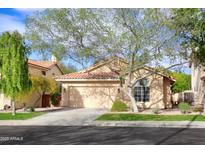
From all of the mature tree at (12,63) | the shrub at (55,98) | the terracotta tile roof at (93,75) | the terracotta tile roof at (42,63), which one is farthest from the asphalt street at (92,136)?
the shrub at (55,98)

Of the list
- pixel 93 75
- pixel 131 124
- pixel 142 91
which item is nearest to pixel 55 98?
pixel 93 75

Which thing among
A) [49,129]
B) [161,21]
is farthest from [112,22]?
[49,129]

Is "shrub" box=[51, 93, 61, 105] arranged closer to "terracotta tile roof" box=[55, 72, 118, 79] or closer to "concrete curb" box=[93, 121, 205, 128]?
"terracotta tile roof" box=[55, 72, 118, 79]

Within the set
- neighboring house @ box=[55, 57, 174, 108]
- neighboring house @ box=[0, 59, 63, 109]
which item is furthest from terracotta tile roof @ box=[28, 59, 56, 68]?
neighboring house @ box=[55, 57, 174, 108]

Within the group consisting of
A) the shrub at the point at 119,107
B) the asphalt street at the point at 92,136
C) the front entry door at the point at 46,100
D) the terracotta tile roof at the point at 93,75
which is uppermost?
the terracotta tile roof at the point at 93,75

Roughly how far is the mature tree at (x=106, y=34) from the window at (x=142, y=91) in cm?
462

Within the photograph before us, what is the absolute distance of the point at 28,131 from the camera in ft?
46.4

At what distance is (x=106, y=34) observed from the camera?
66.4 feet

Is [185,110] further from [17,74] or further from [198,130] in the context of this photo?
[17,74]

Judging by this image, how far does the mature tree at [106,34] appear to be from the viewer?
777 inches

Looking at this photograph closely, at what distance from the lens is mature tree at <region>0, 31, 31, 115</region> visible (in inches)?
783

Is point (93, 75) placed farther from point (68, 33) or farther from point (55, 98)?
point (68, 33)

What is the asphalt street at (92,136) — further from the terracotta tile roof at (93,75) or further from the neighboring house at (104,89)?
the terracotta tile roof at (93,75)

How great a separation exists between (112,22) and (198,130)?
7.68m
